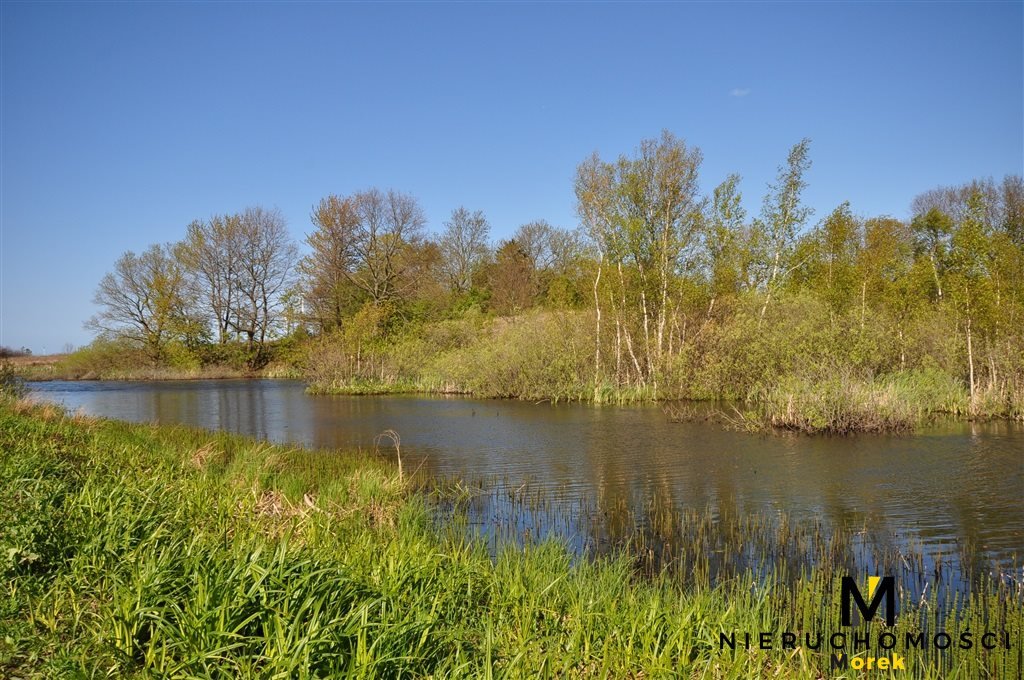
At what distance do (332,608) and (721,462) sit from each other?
36.0ft

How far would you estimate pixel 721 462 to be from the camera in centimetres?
1372

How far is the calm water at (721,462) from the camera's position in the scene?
9438 millimetres

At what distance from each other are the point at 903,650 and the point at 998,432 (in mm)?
14383

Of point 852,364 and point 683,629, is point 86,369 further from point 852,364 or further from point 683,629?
point 683,629

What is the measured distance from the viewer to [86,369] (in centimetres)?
5075

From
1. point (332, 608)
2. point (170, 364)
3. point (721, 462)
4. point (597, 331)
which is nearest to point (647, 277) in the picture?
point (597, 331)

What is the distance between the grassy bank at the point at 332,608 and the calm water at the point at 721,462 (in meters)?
2.88

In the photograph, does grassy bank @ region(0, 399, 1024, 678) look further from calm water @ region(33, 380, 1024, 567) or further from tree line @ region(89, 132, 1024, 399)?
tree line @ region(89, 132, 1024, 399)

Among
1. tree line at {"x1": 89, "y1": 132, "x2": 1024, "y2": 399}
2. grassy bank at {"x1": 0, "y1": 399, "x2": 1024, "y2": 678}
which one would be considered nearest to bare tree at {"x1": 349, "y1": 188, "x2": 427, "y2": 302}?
tree line at {"x1": 89, "y1": 132, "x2": 1024, "y2": 399}

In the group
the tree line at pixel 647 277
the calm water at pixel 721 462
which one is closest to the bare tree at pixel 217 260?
the tree line at pixel 647 277

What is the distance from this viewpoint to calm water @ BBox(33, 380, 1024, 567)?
9.44m

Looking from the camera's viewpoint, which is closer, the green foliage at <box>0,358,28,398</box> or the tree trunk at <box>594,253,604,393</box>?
the green foliage at <box>0,358,28,398</box>

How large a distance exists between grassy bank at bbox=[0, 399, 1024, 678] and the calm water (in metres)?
2.88

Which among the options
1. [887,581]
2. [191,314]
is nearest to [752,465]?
[887,581]
